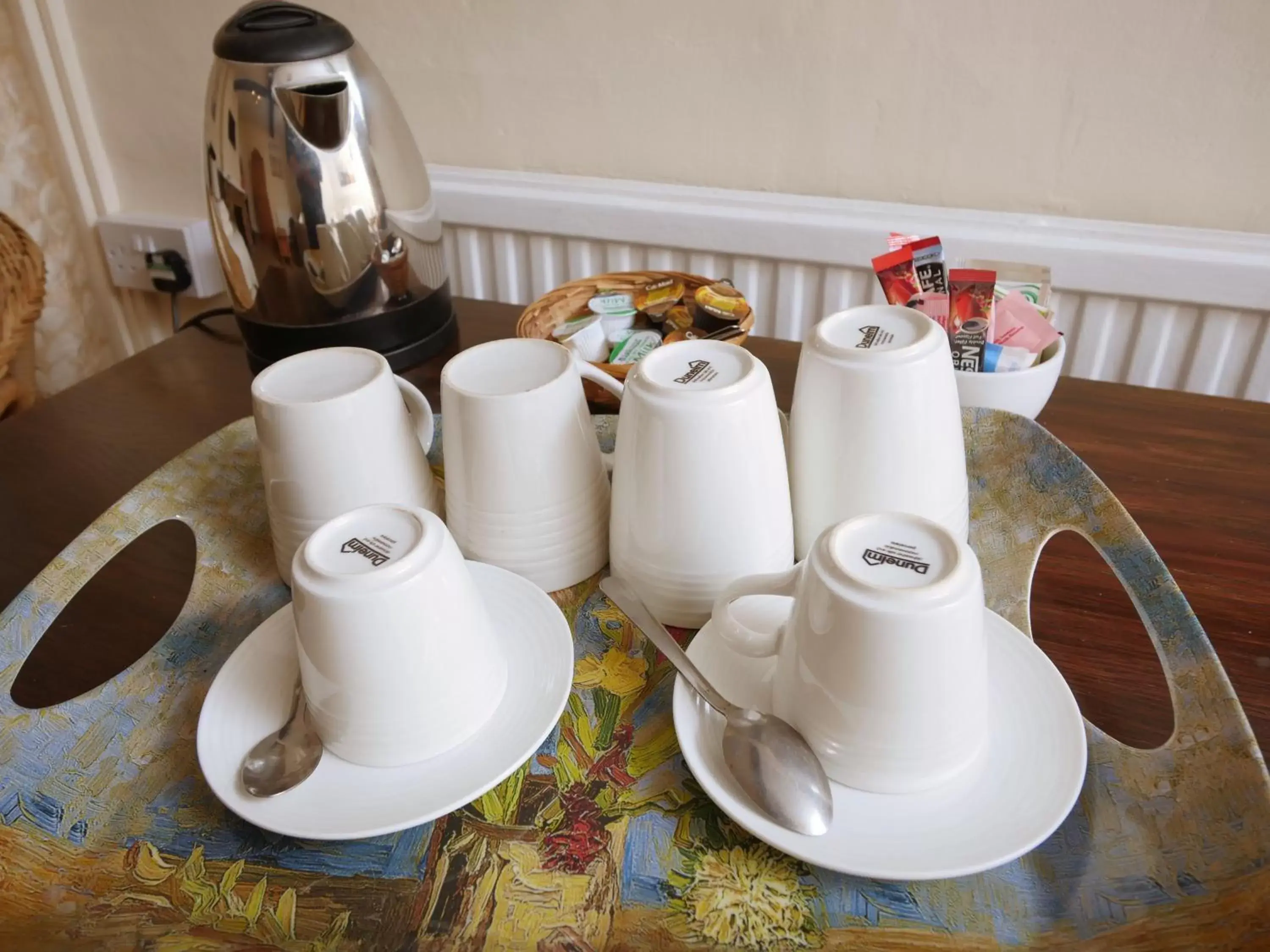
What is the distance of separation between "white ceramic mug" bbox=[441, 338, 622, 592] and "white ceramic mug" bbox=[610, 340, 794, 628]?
3 centimetres

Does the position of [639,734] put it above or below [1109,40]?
below

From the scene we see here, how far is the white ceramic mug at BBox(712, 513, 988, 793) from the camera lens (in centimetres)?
38

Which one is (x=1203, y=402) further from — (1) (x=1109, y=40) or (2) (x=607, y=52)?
(2) (x=607, y=52)

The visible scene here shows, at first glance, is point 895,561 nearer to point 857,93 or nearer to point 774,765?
point 774,765

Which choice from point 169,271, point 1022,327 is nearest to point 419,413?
point 1022,327

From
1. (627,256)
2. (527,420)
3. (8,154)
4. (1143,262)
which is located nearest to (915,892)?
(527,420)

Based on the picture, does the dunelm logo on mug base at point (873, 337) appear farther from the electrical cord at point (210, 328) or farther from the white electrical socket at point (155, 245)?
the white electrical socket at point (155, 245)

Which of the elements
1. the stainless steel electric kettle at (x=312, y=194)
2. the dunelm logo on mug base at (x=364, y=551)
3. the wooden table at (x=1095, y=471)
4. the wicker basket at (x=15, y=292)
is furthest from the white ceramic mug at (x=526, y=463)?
the wicker basket at (x=15, y=292)

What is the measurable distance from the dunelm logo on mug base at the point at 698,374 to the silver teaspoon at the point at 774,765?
0.49ft

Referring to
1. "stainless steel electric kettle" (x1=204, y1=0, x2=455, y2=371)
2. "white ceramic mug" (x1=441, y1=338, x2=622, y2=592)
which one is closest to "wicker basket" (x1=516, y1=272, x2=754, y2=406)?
"stainless steel electric kettle" (x1=204, y1=0, x2=455, y2=371)

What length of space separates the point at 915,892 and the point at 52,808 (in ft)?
1.30

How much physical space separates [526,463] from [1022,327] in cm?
39

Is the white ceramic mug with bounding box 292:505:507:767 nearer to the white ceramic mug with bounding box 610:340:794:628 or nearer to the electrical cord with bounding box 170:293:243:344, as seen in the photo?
the white ceramic mug with bounding box 610:340:794:628

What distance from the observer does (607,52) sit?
41.1 inches
